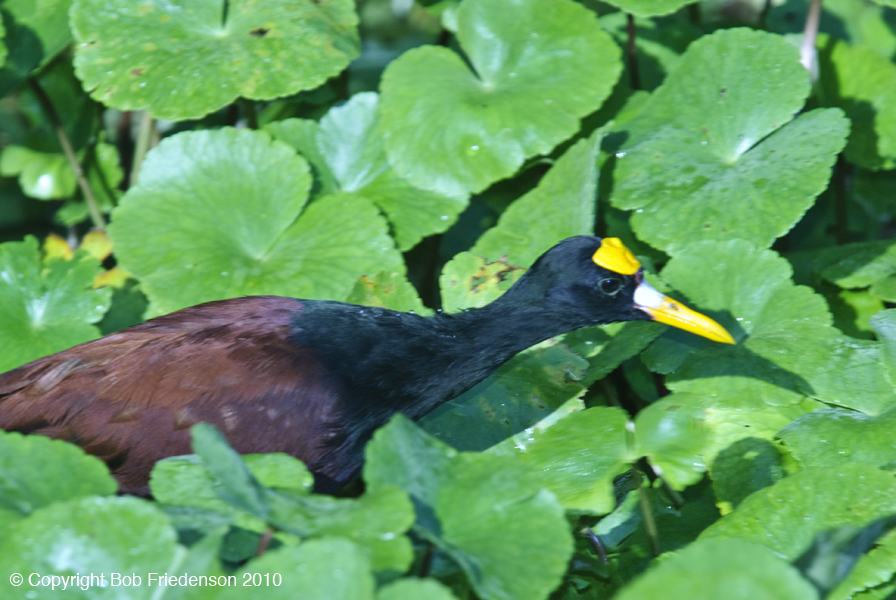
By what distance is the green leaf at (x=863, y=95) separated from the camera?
11.8 ft

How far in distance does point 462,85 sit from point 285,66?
0.67 meters

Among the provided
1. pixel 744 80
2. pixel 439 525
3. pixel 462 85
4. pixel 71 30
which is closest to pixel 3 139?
pixel 71 30

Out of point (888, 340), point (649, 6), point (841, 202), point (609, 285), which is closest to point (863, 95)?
point (841, 202)

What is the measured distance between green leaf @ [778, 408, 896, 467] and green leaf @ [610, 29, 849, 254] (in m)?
0.71

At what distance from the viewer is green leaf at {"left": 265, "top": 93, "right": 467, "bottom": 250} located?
3420 mm

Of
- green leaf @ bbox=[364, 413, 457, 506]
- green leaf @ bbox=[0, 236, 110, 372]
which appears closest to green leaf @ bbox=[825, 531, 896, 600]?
green leaf @ bbox=[364, 413, 457, 506]

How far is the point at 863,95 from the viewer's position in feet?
12.2

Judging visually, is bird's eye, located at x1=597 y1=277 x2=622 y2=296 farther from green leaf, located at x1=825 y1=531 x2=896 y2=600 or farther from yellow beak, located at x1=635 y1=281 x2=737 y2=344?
green leaf, located at x1=825 y1=531 x2=896 y2=600

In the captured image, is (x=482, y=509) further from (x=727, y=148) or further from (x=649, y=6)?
(x=649, y=6)

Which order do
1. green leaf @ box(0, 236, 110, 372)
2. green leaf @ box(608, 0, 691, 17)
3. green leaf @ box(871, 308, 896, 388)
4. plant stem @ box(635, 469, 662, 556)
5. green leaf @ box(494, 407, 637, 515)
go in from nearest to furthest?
green leaf @ box(494, 407, 637, 515), plant stem @ box(635, 469, 662, 556), green leaf @ box(871, 308, 896, 388), green leaf @ box(0, 236, 110, 372), green leaf @ box(608, 0, 691, 17)

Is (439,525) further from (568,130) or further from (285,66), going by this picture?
(285,66)

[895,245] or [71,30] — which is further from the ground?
[71,30]

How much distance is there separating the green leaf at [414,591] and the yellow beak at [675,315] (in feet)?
4.20

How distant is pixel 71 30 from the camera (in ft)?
11.6
